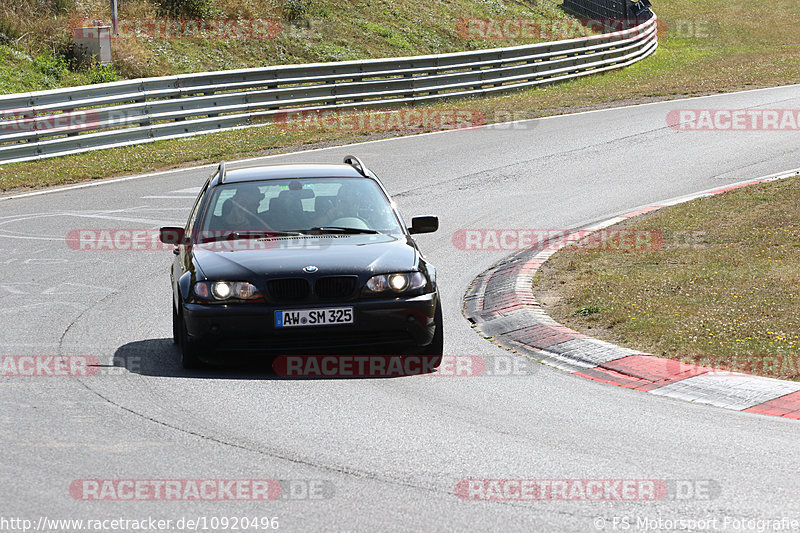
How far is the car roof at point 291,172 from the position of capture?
376 inches

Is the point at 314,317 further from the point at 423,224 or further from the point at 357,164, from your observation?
the point at 357,164

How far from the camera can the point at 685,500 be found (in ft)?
17.4

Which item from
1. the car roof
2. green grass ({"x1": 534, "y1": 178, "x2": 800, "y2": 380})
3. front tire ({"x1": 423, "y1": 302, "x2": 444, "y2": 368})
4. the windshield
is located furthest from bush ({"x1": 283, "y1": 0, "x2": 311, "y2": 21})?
front tire ({"x1": 423, "y1": 302, "x2": 444, "y2": 368})

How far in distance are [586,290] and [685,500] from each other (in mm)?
5326

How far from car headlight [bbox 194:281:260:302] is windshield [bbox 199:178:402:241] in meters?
0.97

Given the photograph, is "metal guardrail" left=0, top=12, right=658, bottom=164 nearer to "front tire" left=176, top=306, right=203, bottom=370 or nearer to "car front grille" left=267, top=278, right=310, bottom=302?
"front tire" left=176, top=306, right=203, bottom=370

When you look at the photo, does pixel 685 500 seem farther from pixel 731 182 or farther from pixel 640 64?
pixel 640 64

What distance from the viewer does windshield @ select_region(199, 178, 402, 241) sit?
29.5 feet

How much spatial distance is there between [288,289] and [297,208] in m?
1.33

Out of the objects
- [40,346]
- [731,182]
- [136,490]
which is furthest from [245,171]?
[731,182]

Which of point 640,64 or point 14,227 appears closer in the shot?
point 14,227

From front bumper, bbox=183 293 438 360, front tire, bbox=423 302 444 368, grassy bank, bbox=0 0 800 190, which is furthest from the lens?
grassy bank, bbox=0 0 800 190

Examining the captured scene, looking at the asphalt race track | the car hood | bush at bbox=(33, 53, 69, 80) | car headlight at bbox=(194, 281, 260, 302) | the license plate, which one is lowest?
the asphalt race track

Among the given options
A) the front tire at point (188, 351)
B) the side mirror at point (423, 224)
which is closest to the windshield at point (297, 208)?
the side mirror at point (423, 224)
